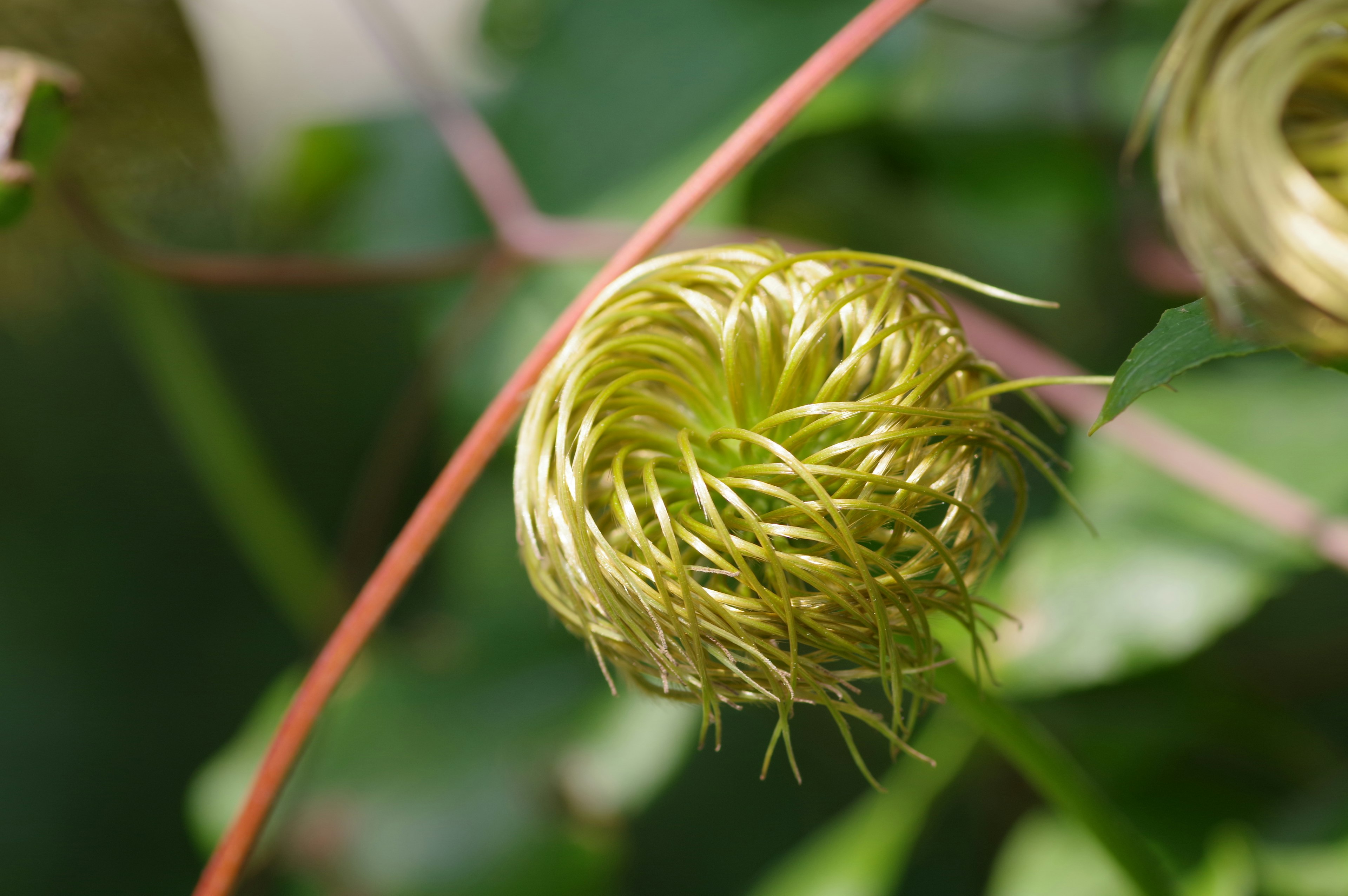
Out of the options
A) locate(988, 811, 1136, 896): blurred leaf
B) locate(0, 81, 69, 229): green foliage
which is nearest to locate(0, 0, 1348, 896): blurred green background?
locate(988, 811, 1136, 896): blurred leaf

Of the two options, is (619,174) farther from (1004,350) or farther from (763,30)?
(1004,350)

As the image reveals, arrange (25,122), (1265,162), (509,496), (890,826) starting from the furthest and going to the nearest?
(509,496) → (890,826) → (25,122) → (1265,162)

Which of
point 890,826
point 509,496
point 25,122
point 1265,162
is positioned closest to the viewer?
point 1265,162

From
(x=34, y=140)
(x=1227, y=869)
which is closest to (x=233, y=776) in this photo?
(x=34, y=140)

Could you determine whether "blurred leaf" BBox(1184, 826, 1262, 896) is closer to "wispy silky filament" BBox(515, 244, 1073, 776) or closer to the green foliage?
"wispy silky filament" BBox(515, 244, 1073, 776)

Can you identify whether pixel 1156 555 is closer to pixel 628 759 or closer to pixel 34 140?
pixel 628 759

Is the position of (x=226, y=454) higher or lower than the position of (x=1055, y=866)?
higher

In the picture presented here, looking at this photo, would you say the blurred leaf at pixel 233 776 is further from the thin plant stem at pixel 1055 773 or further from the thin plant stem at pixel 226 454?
the thin plant stem at pixel 1055 773

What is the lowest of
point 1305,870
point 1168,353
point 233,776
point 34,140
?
point 1305,870
